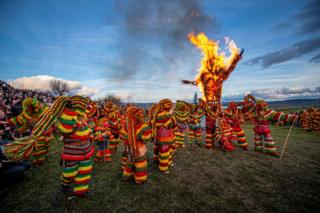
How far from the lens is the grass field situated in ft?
10.4

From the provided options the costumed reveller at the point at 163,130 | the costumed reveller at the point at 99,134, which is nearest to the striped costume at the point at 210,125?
the costumed reveller at the point at 163,130

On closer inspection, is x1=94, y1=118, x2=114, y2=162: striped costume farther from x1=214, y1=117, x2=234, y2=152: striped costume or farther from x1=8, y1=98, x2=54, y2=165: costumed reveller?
x1=214, y1=117, x2=234, y2=152: striped costume

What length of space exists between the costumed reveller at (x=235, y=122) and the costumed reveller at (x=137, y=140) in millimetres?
5561

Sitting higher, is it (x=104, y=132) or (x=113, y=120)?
(x=113, y=120)

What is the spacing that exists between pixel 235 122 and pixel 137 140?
19.4 feet

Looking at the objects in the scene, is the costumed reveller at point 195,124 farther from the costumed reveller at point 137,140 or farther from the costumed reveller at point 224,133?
the costumed reveller at point 137,140

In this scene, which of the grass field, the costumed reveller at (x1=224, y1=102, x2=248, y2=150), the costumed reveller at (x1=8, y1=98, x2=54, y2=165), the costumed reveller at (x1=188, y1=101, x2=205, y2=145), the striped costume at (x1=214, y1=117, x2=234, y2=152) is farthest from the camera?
the costumed reveller at (x1=188, y1=101, x2=205, y2=145)

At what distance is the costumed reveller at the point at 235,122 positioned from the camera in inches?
296

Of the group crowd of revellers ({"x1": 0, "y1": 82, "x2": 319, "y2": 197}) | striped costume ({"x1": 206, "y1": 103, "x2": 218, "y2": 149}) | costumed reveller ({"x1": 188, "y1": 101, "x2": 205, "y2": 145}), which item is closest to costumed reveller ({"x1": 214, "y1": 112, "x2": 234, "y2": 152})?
crowd of revellers ({"x1": 0, "y1": 82, "x2": 319, "y2": 197})

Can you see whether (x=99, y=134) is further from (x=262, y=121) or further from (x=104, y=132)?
(x=262, y=121)

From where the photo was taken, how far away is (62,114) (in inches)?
123

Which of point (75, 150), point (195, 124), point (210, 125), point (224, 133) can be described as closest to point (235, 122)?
point (224, 133)

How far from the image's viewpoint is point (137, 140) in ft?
13.0

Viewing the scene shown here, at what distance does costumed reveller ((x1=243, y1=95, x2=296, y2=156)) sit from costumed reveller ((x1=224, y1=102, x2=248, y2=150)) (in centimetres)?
50
